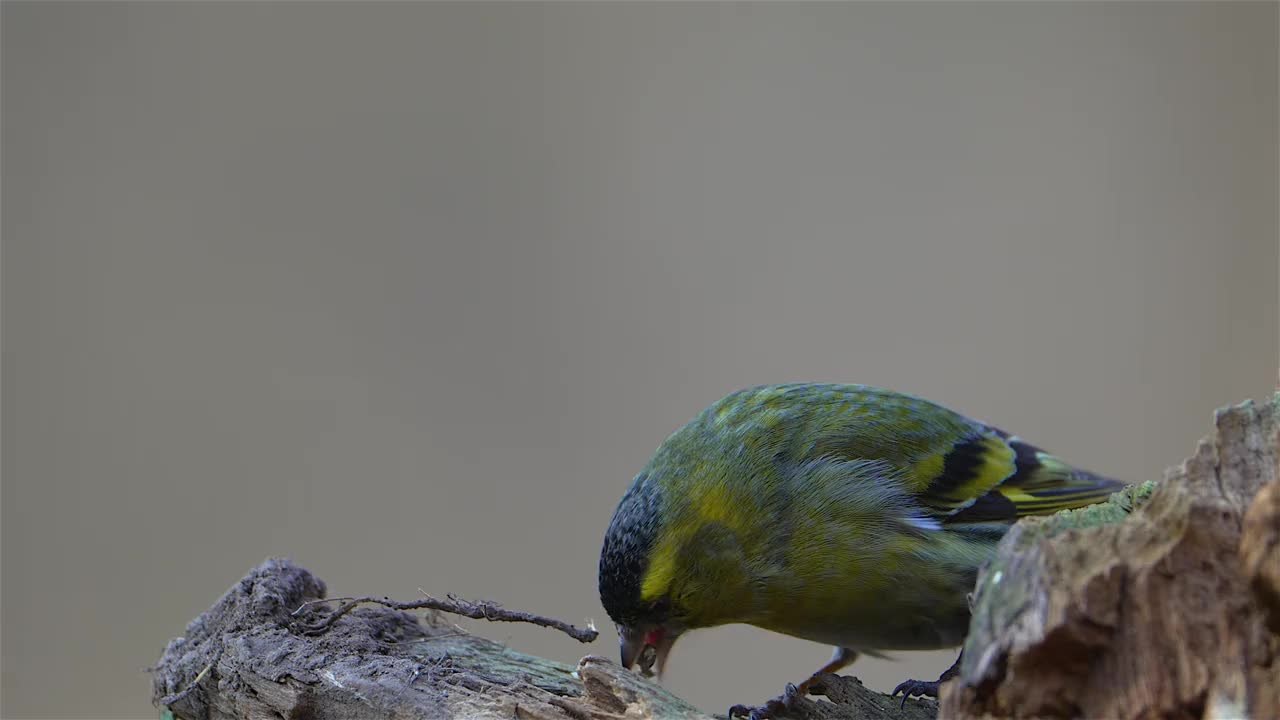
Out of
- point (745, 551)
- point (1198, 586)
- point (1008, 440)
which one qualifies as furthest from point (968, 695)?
point (1008, 440)

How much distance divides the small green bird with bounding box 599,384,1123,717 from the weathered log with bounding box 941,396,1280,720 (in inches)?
71.9

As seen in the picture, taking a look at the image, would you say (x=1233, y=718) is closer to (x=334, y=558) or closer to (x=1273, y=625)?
(x=1273, y=625)

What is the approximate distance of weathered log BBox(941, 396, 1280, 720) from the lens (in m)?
1.62

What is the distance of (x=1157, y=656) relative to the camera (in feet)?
5.42

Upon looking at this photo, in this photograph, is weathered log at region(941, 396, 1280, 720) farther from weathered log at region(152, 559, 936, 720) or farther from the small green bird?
the small green bird

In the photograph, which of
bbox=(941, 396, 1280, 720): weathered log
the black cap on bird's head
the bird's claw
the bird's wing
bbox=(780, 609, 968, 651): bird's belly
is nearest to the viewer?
bbox=(941, 396, 1280, 720): weathered log

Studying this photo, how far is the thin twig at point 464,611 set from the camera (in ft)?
9.79

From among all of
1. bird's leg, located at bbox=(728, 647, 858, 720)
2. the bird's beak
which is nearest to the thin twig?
bird's leg, located at bbox=(728, 647, 858, 720)

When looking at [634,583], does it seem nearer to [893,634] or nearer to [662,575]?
[662,575]

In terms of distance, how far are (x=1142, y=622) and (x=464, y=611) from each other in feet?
6.16

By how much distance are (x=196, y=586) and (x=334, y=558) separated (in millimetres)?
967

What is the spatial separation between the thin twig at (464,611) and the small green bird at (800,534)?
550 mm

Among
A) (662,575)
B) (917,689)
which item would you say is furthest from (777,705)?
(662,575)

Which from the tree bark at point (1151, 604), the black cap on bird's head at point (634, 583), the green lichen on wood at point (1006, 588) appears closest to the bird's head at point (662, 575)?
the black cap on bird's head at point (634, 583)
